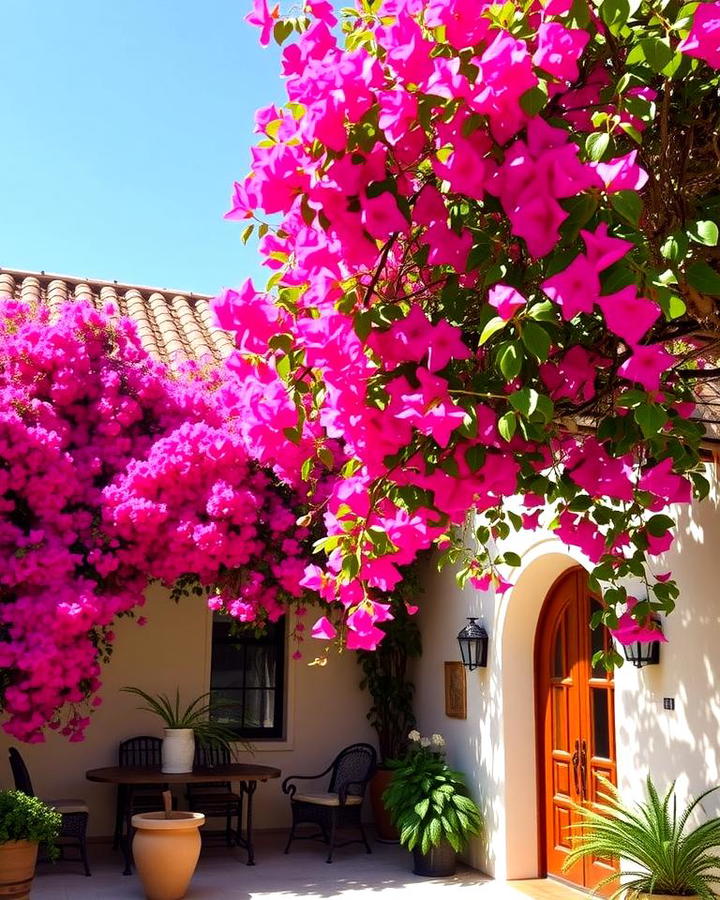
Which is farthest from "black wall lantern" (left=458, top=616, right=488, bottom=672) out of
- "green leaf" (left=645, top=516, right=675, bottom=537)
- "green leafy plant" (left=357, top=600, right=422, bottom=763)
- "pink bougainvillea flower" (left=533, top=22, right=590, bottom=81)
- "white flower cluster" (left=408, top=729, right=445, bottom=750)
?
"pink bougainvillea flower" (left=533, top=22, right=590, bottom=81)

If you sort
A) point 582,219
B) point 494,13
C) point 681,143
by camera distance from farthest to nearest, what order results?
point 681,143, point 494,13, point 582,219

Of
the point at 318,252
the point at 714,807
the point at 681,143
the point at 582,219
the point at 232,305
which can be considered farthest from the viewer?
the point at 714,807

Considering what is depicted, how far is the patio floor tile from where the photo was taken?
24.2 ft

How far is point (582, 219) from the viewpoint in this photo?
68.1 inches

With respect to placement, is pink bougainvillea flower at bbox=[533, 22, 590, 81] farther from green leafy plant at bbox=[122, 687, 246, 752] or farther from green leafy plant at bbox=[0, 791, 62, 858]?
green leafy plant at bbox=[122, 687, 246, 752]

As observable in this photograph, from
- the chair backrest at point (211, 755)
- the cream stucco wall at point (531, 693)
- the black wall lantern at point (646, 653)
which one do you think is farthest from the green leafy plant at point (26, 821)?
the black wall lantern at point (646, 653)

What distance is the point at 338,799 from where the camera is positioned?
349 inches

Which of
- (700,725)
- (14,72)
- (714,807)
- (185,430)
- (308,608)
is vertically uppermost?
(14,72)

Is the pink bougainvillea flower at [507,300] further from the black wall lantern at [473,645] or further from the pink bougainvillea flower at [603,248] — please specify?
the black wall lantern at [473,645]

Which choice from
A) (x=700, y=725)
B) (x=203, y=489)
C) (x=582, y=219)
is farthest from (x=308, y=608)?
(x=582, y=219)

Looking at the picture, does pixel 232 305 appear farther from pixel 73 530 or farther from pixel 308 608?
pixel 308 608

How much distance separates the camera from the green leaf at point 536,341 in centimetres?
174

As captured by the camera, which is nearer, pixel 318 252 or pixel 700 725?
pixel 318 252

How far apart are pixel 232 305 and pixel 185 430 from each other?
5535 mm
